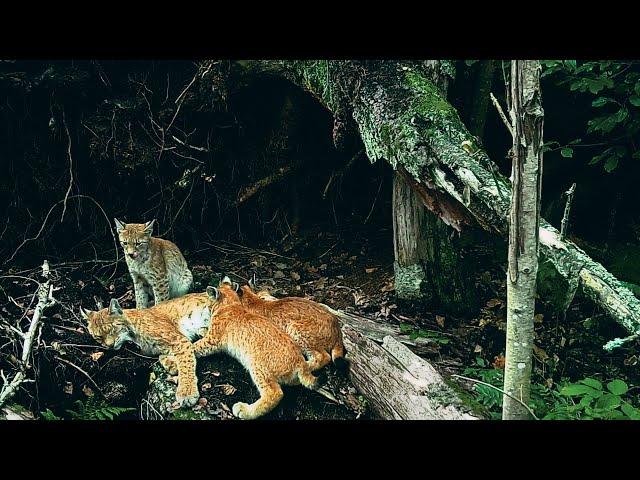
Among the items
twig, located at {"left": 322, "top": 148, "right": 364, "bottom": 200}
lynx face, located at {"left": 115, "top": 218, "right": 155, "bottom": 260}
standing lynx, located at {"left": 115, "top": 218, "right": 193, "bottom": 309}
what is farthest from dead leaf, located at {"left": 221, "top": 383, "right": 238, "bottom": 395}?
twig, located at {"left": 322, "top": 148, "right": 364, "bottom": 200}

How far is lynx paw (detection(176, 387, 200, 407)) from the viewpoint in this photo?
316 centimetres

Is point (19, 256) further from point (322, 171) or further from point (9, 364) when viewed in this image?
point (322, 171)

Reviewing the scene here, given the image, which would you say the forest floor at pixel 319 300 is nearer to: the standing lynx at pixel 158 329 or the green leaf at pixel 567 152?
the standing lynx at pixel 158 329

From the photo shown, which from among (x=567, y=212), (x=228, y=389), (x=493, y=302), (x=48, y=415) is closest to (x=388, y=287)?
(x=493, y=302)

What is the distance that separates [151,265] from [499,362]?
1.69 metres

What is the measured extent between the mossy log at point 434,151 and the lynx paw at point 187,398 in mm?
1335

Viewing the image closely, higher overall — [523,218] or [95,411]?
[523,218]

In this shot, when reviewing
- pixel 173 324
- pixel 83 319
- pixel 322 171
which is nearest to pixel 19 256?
pixel 83 319

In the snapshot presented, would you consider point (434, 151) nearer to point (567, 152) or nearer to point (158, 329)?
point (567, 152)

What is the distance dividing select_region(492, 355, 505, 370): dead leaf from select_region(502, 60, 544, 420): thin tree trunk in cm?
52

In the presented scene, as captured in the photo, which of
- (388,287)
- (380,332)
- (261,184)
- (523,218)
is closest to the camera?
(523,218)

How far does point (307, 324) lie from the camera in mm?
3363

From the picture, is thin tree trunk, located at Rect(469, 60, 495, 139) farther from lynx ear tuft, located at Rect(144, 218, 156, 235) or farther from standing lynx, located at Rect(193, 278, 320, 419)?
lynx ear tuft, located at Rect(144, 218, 156, 235)

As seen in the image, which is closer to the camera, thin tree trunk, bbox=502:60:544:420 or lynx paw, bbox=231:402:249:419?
thin tree trunk, bbox=502:60:544:420
